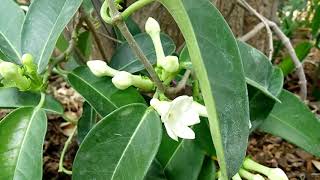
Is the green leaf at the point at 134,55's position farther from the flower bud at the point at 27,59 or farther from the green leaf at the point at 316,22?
the green leaf at the point at 316,22

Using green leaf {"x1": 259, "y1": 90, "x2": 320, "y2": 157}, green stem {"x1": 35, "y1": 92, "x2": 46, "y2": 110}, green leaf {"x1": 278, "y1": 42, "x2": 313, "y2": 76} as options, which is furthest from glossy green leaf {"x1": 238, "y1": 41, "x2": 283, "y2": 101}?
green leaf {"x1": 278, "y1": 42, "x2": 313, "y2": 76}

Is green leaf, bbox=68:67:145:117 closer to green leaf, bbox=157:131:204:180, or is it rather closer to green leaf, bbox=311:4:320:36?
green leaf, bbox=157:131:204:180

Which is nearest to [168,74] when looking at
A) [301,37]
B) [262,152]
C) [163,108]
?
[163,108]

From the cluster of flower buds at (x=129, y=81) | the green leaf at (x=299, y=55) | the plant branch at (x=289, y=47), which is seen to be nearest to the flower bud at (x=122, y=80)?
the cluster of flower buds at (x=129, y=81)

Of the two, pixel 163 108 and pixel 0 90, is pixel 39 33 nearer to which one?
pixel 0 90

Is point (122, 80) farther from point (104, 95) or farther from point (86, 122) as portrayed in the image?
point (86, 122)
